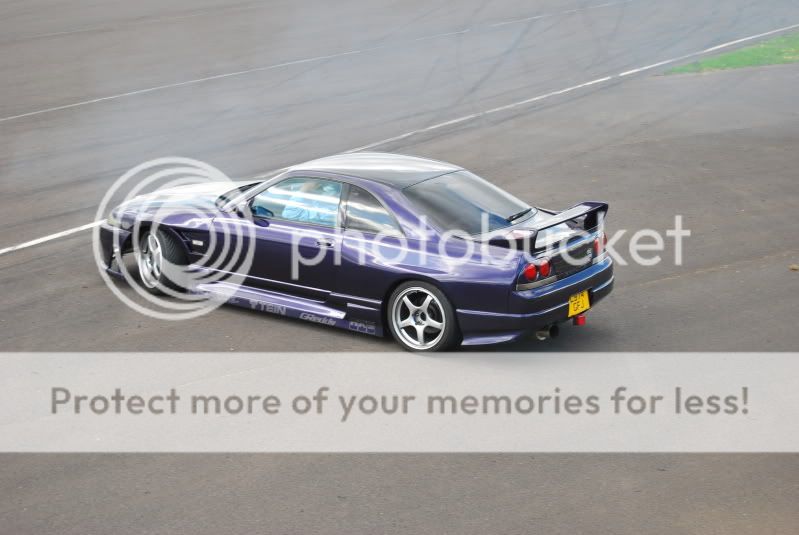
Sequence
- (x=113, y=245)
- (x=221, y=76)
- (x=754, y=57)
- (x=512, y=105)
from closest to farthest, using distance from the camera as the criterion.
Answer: (x=113, y=245) → (x=512, y=105) → (x=221, y=76) → (x=754, y=57)

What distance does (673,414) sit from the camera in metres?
7.54

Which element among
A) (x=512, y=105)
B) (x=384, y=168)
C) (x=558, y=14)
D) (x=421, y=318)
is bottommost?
(x=421, y=318)

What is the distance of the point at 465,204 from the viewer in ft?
29.6

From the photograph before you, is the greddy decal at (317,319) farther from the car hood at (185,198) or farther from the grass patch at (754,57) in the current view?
the grass patch at (754,57)

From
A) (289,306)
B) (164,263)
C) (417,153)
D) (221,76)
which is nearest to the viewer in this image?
(289,306)

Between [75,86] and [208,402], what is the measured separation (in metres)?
15.4

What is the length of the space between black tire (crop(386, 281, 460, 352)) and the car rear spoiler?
63 centimetres

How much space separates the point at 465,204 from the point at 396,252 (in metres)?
0.77

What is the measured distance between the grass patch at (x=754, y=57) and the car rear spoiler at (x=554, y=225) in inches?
579

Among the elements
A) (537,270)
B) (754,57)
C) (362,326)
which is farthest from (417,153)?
(754,57)

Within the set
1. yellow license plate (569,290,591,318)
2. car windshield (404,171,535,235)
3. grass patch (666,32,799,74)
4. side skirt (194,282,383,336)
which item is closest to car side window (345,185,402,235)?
car windshield (404,171,535,235)

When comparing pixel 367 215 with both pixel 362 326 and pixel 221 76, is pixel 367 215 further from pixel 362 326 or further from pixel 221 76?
pixel 221 76
